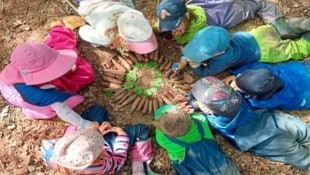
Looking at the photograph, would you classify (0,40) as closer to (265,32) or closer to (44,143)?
(44,143)

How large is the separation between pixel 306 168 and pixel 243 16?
106cm

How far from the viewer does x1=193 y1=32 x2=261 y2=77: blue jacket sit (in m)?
3.14

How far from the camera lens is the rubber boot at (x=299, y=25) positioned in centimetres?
325

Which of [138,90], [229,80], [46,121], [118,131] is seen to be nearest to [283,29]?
[229,80]

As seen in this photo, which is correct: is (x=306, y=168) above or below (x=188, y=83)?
below

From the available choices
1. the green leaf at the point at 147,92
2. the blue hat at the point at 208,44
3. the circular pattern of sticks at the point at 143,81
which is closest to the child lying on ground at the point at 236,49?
the blue hat at the point at 208,44

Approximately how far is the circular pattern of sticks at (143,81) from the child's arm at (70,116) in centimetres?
31

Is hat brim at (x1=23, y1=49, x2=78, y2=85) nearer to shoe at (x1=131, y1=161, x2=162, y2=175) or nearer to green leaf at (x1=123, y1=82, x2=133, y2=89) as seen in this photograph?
green leaf at (x1=123, y1=82, x2=133, y2=89)

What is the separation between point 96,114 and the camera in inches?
121

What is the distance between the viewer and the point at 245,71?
3.09 meters

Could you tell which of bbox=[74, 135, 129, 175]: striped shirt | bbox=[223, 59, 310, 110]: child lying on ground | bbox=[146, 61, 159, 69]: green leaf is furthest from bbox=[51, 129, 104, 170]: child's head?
bbox=[223, 59, 310, 110]: child lying on ground

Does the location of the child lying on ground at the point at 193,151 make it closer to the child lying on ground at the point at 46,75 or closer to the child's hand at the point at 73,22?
the child lying on ground at the point at 46,75

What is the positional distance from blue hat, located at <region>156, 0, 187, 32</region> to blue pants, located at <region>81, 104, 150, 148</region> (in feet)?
1.99

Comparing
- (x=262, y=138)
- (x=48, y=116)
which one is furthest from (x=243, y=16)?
(x=48, y=116)
